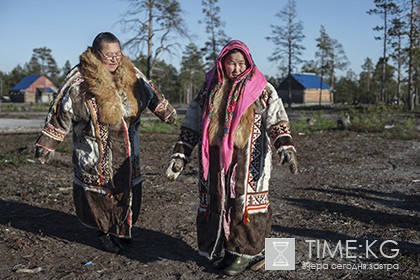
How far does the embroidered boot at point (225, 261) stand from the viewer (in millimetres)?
3736

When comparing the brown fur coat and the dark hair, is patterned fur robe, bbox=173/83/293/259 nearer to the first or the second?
the brown fur coat

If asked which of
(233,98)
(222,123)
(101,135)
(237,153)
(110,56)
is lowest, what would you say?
(237,153)

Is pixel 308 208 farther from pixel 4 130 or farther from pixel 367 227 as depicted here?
pixel 4 130

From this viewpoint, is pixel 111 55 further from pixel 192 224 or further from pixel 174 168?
pixel 192 224

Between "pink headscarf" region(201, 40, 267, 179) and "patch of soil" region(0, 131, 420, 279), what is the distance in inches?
42.3

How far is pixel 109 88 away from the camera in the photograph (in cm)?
399

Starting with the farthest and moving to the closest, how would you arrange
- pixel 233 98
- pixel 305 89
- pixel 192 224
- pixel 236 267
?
pixel 305 89 < pixel 192 224 < pixel 236 267 < pixel 233 98

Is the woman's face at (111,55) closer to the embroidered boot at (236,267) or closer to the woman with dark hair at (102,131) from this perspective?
the woman with dark hair at (102,131)

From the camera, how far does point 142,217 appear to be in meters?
5.45

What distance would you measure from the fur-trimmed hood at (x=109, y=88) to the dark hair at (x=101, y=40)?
52mm

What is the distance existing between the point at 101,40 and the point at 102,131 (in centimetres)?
82

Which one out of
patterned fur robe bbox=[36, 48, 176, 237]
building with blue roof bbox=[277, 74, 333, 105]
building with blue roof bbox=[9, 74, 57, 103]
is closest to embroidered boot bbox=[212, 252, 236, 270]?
patterned fur robe bbox=[36, 48, 176, 237]

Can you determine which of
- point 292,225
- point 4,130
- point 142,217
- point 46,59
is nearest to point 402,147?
point 292,225

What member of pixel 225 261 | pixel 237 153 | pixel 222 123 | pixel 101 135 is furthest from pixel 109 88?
pixel 225 261
